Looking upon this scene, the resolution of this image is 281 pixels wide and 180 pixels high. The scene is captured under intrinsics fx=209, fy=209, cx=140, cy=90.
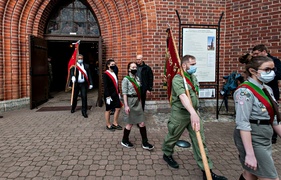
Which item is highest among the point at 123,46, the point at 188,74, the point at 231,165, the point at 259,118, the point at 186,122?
the point at 123,46

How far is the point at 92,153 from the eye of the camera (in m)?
3.57

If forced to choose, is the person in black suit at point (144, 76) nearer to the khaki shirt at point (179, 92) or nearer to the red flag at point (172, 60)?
the red flag at point (172, 60)

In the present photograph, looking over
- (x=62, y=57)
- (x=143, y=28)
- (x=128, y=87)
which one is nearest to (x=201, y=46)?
(x=143, y=28)

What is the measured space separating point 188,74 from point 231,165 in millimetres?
1568

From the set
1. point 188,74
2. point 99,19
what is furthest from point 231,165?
point 99,19

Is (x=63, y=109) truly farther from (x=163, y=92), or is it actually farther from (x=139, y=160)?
(x=139, y=160)

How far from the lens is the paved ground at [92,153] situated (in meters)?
2.93

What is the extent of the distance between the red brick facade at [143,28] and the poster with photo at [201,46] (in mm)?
523

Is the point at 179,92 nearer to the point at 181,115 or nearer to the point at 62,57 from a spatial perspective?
the point at 181,115

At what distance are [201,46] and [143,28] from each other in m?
1.91

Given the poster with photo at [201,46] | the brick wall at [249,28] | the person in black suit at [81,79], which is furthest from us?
the poster with photo at [201,46]

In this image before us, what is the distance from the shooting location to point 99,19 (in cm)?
769

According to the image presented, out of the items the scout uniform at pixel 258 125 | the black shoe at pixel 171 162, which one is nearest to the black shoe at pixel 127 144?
the black shoe at pixel 171 162

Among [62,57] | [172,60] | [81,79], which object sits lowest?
[81,79]
